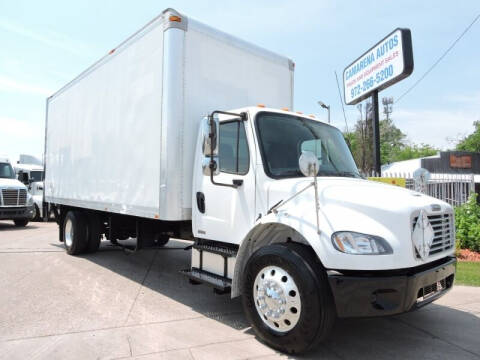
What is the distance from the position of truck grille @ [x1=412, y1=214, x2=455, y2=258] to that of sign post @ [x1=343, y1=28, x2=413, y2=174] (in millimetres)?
5929

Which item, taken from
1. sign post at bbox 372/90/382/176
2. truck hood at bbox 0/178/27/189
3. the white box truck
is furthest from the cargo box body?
truck hood at bbox 0/178/27/189

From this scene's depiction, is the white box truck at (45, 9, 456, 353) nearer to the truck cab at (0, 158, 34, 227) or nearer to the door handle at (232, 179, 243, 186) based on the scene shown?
the door handle at (232, 179, 243, 186)

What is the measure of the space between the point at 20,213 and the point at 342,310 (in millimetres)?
14462

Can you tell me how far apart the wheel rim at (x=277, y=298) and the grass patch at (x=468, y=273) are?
4162 mm

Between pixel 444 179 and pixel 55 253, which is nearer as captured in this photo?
pixel 55 253

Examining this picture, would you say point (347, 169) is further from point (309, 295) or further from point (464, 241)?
point (464, 241)

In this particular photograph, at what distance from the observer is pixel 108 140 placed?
646cm

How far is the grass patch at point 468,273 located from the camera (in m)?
6.25

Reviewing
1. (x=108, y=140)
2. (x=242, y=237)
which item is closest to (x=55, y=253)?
(x=108, y=140)

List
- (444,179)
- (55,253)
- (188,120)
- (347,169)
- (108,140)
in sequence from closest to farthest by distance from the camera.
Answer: (347,169), (188,120), (108,140), (55,253), (444,179)

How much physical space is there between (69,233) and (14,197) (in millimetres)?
7616

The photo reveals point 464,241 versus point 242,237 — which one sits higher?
point 242,237

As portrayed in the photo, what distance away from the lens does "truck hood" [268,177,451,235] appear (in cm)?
321

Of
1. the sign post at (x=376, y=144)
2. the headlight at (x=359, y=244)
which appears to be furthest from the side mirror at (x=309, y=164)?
the sign post at (x=376, y=144)
